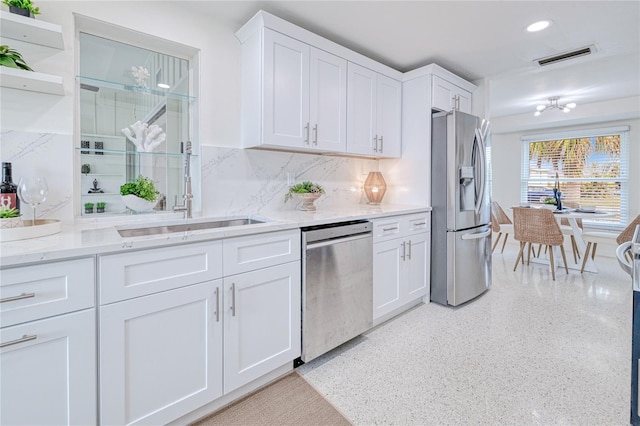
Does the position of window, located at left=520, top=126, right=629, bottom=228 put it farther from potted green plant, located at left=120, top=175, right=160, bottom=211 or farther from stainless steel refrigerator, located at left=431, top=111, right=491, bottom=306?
potted green plant, located at left=120, top=175, right=160, bottom=211

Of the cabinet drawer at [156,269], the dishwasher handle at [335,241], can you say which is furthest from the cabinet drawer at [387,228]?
the cabinet drawer at [156,269]

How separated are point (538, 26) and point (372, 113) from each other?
141 cm

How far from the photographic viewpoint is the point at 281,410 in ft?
5.29

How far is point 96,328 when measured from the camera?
1.20 m

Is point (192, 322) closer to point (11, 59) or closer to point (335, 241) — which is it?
point (335, 241)

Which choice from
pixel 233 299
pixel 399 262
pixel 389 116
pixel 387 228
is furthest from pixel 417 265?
pixel 233 299

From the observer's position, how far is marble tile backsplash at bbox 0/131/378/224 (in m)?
1.60

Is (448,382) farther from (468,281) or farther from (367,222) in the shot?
(468,281)

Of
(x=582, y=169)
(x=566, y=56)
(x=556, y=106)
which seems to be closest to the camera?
(x=566, y=56)

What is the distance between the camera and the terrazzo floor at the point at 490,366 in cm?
159

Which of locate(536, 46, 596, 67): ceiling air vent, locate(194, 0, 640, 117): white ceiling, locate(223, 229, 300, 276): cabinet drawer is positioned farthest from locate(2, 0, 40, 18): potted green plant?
locate(536, 46, 596, 67): ceiling air vent

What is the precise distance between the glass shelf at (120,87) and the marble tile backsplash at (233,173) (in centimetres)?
37

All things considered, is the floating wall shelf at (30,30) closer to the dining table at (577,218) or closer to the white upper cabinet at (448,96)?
the white upper cabinet at (448,96)

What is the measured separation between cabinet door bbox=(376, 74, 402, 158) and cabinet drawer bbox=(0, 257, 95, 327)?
7.93 ft
